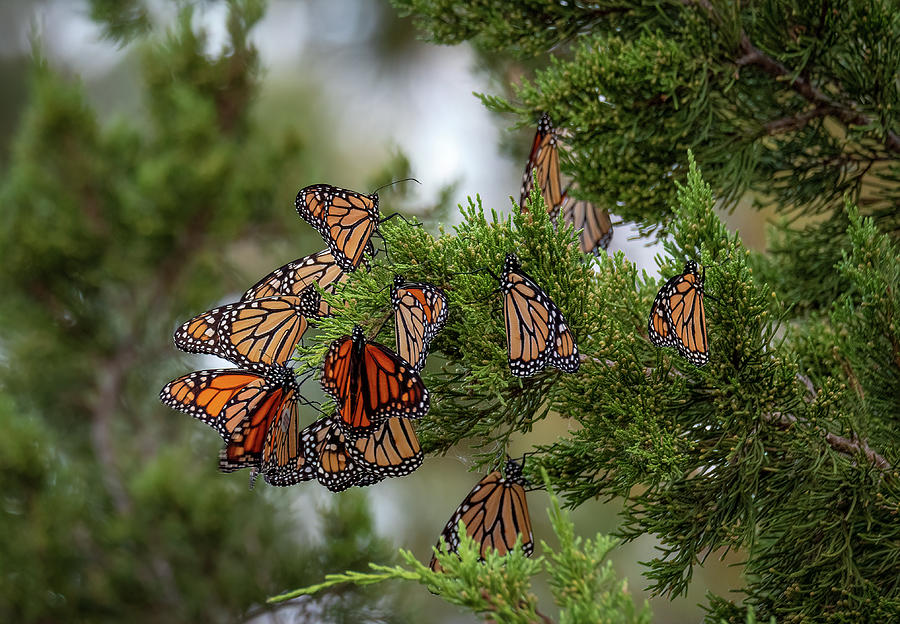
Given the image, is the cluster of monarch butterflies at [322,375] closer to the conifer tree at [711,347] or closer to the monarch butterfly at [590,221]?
the conifer tree at [711,347]

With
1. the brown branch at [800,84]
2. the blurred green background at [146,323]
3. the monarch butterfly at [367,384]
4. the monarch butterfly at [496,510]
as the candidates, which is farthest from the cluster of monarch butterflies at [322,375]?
the blurred green background at [146,323]

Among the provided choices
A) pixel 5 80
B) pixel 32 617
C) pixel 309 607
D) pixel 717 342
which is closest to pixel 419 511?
pixel 309 607

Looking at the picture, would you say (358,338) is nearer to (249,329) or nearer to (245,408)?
(249,329)

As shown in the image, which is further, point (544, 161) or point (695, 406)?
point (544, 161)

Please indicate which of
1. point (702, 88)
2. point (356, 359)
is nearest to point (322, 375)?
point (356, 359)

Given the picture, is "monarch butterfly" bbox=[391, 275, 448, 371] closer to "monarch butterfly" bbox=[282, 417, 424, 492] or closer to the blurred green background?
"monarch butterfly" bbox=[282, 417, 424, 492]

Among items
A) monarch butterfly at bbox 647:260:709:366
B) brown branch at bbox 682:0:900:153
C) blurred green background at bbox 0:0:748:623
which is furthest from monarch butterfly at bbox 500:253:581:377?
blurred green background at bbox 0:0:748:623
